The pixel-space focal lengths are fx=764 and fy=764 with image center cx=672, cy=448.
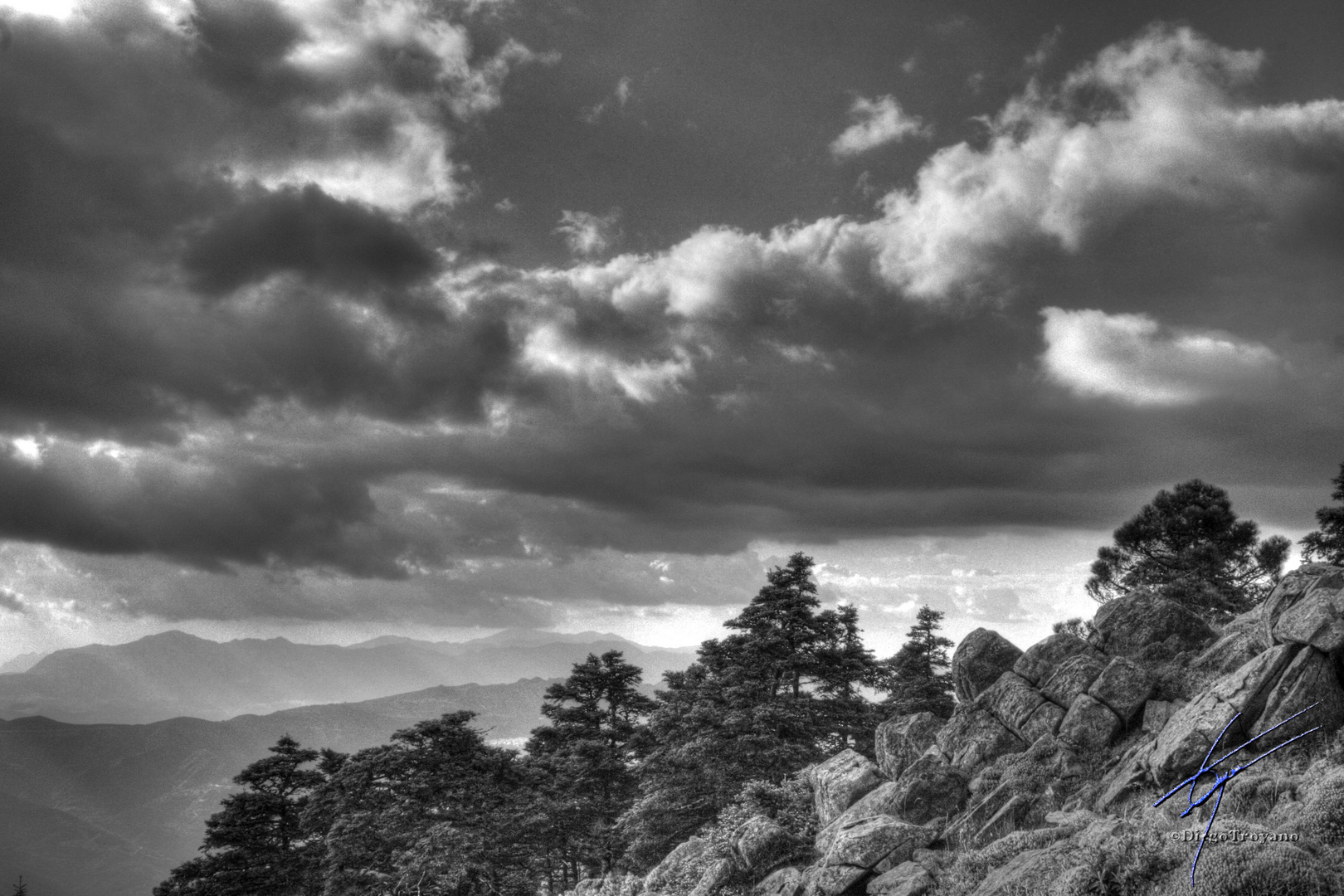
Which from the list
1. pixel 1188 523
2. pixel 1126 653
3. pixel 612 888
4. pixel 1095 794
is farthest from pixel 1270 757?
pixel 1188 523

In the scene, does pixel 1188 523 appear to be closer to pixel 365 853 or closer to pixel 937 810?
pixel 937 810

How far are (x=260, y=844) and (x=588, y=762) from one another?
20848mm

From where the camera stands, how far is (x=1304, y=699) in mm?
19266

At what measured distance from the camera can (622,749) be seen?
4688cm

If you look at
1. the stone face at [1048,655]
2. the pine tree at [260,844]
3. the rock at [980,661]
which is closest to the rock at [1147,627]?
the stone face at [1048,655]

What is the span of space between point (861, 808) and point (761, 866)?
567 cm

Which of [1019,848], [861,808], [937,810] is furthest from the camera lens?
[861,808]

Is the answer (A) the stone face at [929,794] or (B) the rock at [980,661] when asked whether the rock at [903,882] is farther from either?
(B) the rock at [980,661]

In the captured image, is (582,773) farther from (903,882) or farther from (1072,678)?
(903,882)

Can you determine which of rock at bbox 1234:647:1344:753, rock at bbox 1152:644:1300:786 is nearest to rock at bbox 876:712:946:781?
rock at bbox 1152:644:1300:786

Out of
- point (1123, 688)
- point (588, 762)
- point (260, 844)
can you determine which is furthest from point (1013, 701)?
point (260, 844)

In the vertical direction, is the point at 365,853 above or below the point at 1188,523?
below

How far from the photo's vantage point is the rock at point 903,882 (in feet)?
57.2

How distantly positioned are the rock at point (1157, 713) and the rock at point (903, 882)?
1065cm
